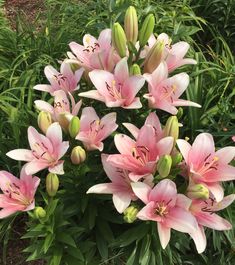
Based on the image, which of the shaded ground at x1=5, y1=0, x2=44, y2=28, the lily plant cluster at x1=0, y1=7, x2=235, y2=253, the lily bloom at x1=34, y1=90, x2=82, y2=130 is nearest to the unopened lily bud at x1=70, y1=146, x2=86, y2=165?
the lily plant cluster at x1=0, y1=7, x2=235, y2=253

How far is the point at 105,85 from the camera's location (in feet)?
4.69

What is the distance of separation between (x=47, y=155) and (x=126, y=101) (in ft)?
1.00

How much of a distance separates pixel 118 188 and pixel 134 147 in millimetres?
131

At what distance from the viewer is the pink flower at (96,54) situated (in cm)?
151

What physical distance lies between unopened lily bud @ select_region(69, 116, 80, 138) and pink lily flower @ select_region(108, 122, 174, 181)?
0.14 metres

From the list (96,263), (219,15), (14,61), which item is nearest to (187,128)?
(96,263)

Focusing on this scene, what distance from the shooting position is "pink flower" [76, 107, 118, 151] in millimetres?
1382

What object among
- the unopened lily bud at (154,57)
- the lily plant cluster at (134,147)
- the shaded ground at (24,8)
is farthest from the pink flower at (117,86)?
the shaded ground at (24,8)

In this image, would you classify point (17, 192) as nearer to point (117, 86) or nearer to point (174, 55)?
point (117, 86)

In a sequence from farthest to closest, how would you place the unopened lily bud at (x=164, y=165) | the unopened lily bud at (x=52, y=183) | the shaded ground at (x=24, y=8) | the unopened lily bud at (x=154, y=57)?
the shaded ground at (x=24, y=8), the unopened lily bud at (x=154, y=57), the unopened lily bud at (x=52, y=183), the unopened lily bud at (x=164, y=165)

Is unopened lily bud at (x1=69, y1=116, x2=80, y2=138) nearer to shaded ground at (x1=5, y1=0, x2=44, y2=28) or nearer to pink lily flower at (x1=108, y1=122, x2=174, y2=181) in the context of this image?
pink lily flower at (x1=108, y1=122, x2=174, y2=181)

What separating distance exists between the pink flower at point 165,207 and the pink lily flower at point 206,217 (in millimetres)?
76

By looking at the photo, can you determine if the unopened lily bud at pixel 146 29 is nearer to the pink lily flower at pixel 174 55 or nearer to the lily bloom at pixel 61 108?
the pink lily flower at pixel 174 55

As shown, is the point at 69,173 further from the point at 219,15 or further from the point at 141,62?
the point at 219,15
